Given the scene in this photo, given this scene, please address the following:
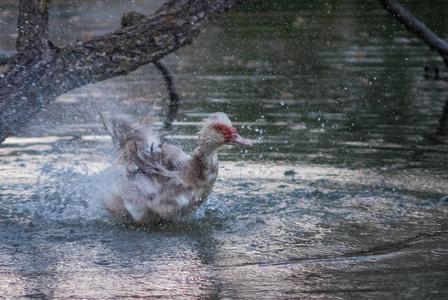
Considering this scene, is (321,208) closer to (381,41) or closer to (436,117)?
(436,117)

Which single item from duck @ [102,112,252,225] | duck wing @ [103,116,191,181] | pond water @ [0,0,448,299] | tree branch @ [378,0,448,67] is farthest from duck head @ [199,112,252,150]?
tree branch @ [378,0,448,67]

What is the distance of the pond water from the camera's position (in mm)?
4008

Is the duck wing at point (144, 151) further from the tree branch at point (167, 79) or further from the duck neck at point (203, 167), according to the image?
the tree branch at point (167, 79)

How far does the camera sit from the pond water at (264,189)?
4.01 meters

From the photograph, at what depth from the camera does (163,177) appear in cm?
507

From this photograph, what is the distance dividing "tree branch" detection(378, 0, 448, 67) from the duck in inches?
108

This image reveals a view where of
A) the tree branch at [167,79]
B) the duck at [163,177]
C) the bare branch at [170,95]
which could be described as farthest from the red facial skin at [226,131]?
the bare branch at [170,95]

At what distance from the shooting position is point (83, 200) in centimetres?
553

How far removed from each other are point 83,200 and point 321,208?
6.41 ft

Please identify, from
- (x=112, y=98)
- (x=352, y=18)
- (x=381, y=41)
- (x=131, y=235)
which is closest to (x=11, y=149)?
(x=112, y=98)

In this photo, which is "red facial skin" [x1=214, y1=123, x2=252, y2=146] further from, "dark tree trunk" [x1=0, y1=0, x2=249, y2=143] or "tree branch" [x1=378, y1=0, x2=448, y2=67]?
"tree branch" [x1=378, y1=0, x2=448, y2=67]

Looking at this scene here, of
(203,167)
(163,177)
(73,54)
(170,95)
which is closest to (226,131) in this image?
(203,167)

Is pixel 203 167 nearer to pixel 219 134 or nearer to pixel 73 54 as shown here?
pixel 219 134

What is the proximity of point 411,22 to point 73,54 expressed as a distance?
360cm
